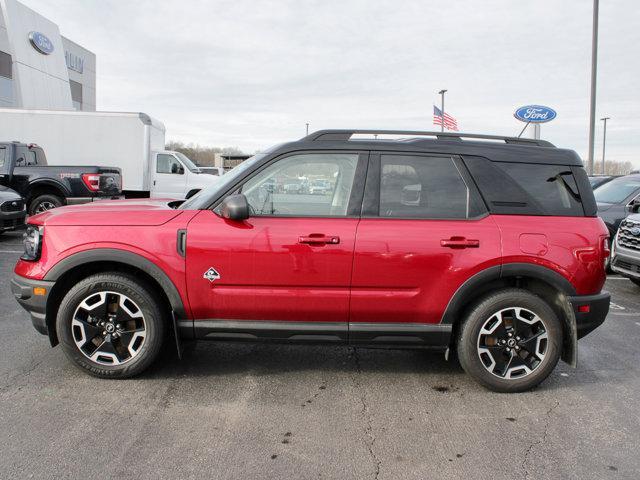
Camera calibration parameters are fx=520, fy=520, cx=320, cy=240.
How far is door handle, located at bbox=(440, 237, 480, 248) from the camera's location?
3.60 metres

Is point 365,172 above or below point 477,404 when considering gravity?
above

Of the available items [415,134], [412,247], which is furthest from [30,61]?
[412,247]

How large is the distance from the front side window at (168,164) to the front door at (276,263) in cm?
1315

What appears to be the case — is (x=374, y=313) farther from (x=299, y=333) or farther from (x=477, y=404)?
(x=477, y=404)

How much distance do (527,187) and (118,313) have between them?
3087 millimetres

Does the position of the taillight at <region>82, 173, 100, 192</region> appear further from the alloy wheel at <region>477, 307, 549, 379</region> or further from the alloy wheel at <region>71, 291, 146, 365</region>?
the alloy wheel at <region>477, 307, 549, 379</region>

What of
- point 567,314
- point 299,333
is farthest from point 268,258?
point 567,314

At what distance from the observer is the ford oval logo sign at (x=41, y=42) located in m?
28.5

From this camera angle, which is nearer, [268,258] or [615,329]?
[268,258]

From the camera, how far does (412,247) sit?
3578mm

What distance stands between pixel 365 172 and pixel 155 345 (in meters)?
1.95

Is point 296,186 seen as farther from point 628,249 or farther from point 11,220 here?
point 11,220

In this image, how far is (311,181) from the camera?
3834 mm

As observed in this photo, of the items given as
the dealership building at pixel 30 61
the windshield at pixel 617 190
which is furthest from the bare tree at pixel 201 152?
the windshield at pixel 617 190
